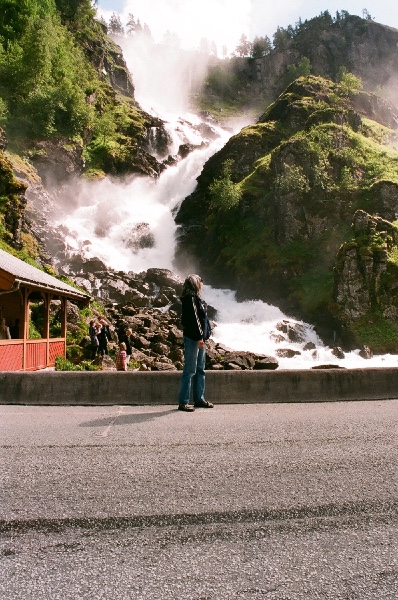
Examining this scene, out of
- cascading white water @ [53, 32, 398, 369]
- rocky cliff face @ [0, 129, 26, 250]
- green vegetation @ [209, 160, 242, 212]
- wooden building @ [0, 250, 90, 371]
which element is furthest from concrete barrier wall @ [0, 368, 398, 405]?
green vegetation @ [209, 160, 242, 212]

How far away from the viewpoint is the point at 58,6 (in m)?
69.3

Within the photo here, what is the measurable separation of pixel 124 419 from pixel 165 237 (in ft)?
141

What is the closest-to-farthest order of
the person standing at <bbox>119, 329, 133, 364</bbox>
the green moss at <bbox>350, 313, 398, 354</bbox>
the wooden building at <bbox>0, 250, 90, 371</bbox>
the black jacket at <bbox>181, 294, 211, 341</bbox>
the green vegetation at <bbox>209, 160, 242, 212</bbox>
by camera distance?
the black jacket at <bbox>181, 294, 211, 341</bbox>
the wooden building at <bbox>0, 250, 90, 371</bbox>
the person standing at <bbox>119, 329, 133, 364</bbox>
the green moss at <bbox>350, 313, 398, 354</bbox>
the green vegetation at <bbox>209, 160, 242, 212</bbox>

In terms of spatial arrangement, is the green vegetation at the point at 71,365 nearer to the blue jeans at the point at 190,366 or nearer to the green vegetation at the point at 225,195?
the blue jeans at the point at 190,366

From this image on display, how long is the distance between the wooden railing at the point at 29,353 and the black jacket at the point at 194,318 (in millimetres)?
8278

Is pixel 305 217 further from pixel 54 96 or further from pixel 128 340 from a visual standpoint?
pixel 54 96

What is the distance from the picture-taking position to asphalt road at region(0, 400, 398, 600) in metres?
2.45

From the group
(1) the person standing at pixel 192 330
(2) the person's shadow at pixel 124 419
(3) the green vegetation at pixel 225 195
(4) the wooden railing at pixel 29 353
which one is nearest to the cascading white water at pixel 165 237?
(3) the green vegetation at pixel 225 195

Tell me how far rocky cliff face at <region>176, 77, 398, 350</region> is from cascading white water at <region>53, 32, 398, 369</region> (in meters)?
2.39

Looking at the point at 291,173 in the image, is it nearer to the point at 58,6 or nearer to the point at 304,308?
the point at 304,308

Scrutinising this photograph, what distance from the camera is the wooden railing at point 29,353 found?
46.5 feet

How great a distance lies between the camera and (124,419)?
6914 millimetres

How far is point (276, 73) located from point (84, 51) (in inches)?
2304

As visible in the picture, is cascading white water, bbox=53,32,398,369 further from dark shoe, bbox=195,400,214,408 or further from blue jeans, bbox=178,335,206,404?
blue jeans, bbox=178,335,206,404
